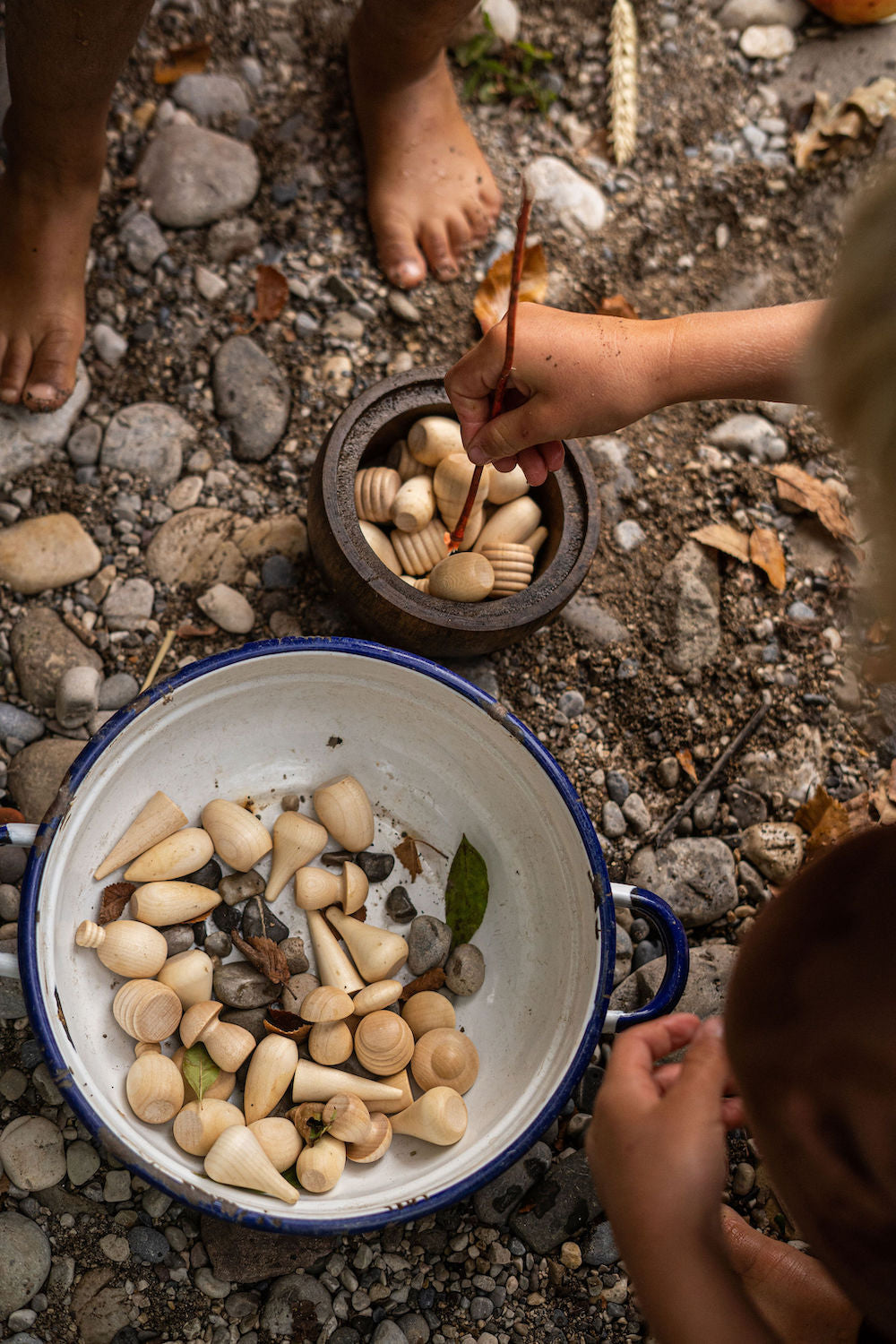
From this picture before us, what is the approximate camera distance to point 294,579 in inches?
61.2

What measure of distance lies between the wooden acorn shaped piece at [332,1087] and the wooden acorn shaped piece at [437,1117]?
35mm

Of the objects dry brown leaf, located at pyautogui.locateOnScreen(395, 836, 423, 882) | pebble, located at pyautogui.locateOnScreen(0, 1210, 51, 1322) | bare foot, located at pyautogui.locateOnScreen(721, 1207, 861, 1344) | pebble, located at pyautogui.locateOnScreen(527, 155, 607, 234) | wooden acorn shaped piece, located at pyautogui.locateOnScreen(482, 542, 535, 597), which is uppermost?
pebble, located at pyautogui.locateOnScreen(527, 155, 607, 234)

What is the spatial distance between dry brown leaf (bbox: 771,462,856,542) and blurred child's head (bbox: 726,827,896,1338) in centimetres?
106

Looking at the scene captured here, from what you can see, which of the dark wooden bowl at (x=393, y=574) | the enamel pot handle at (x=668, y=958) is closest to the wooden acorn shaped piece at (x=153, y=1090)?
the enamel pot handle at (x=668, y=958)

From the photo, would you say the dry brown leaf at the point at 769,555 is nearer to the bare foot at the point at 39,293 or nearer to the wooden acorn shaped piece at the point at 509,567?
the wooden acorn shaped piece at the point at 509,567

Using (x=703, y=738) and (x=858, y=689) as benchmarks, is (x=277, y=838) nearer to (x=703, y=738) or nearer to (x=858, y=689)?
(x=703, y=738)

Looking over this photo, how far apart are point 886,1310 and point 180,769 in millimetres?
982

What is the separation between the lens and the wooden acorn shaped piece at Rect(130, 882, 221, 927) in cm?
122

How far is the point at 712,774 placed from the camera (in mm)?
1545

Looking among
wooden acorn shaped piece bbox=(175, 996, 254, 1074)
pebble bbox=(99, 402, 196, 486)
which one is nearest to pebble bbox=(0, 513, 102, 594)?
pebble bbox=(99, 402, 196, 486)

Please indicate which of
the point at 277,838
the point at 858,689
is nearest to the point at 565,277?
the point at 858,689

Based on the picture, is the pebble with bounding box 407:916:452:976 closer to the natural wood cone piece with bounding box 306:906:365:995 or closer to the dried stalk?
the natural wood cone piece with bounding box 306:906:365:995

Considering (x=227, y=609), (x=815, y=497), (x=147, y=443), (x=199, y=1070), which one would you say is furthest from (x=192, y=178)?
(x=199, y=1070)

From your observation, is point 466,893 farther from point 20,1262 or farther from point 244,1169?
point 20,1262
